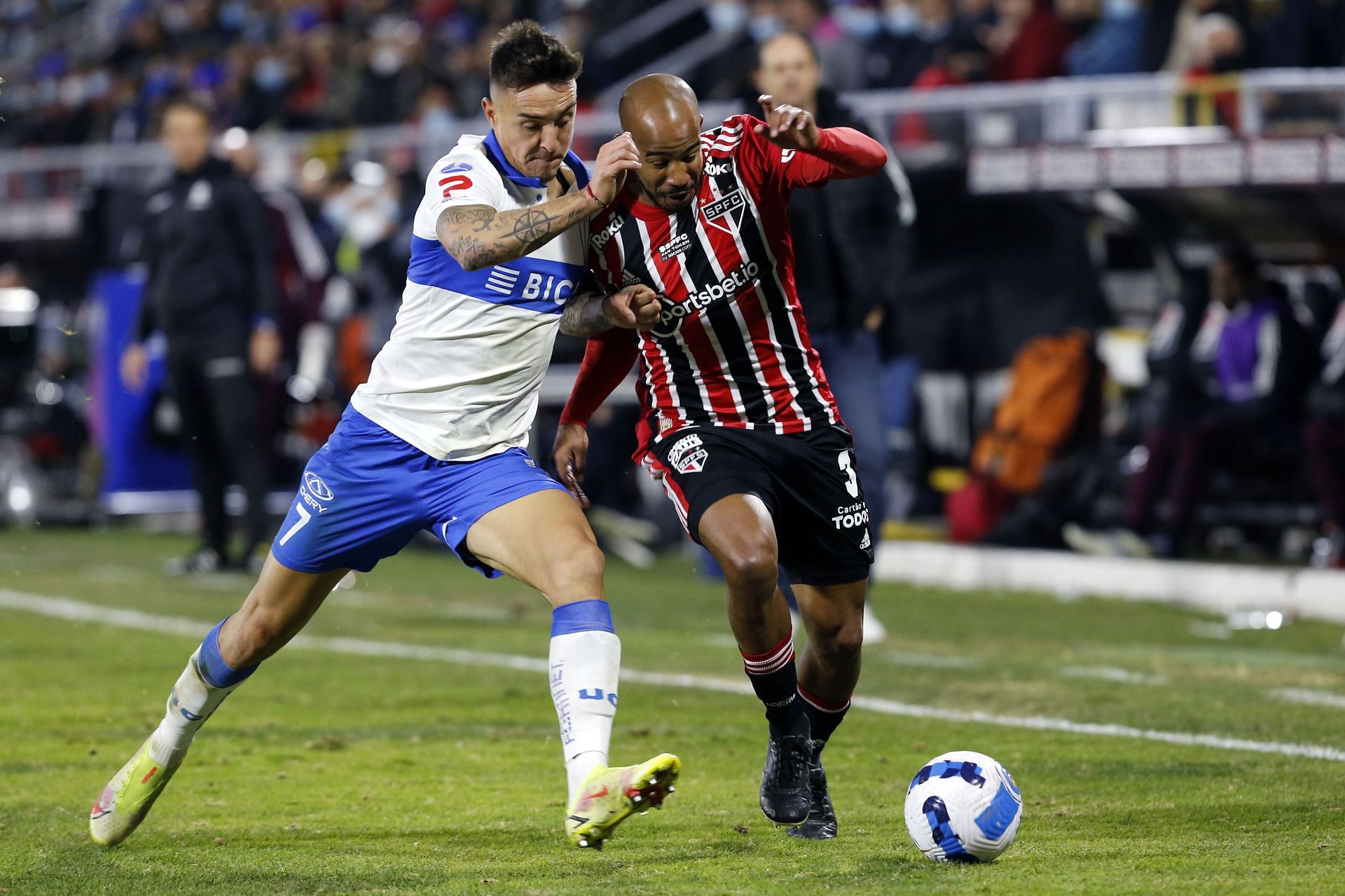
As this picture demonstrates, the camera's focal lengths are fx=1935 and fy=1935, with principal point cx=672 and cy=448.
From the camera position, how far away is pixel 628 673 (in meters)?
8.23

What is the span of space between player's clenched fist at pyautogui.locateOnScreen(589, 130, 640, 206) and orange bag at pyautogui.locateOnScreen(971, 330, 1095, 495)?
8.34 metres

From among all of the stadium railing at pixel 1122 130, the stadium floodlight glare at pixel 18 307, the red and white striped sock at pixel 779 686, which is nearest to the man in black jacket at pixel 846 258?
the stadium railing at pixel 1122 130

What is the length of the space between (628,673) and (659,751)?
195 cm

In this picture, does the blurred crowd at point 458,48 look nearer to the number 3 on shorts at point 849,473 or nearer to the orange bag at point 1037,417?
the orange bag at point 1037,417

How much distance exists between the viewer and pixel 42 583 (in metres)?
12.0

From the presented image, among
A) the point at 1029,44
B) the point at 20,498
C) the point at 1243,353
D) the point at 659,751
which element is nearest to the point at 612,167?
the point at 659,751

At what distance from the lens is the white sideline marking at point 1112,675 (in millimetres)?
7859

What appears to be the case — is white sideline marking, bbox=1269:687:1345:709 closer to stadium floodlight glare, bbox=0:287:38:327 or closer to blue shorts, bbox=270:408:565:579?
blue shorts, bbox=270:408:565:579

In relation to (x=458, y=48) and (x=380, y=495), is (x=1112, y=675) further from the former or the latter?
(x=458, y=48)

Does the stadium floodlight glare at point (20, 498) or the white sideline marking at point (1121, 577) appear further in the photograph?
the stadium floodlight glare at point (20, 498)

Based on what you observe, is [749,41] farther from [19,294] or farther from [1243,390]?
[19,294]

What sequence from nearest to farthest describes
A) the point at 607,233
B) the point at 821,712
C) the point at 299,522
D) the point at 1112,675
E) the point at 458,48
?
the point at 299,522, the point at 607,233, the point at 821,712, the point at 1112,675, the point at 458,48

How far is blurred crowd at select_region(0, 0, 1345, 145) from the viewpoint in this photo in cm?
1280

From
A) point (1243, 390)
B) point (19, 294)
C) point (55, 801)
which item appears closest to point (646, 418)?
point (55, 801)
